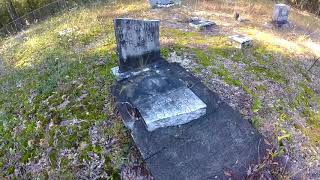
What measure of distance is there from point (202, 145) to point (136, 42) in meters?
2.28

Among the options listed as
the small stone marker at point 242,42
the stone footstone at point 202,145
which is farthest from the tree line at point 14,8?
the stone footstone at point 202,145

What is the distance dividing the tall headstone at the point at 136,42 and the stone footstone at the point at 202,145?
0.90 metres

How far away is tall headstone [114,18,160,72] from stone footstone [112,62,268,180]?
897 millimetres

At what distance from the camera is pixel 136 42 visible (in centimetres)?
470

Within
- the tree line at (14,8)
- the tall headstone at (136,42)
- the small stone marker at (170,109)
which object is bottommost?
the tree line at (14,8)

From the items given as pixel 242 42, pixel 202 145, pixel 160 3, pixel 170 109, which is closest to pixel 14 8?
pixel 160 3

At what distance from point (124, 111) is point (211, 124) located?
1.36 metres

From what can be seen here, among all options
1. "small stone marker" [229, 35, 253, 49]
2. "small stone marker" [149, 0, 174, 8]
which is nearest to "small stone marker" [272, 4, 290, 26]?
"small stone marker" [229, 35, 253, 49]

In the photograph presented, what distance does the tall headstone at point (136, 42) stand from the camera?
4.43 metres

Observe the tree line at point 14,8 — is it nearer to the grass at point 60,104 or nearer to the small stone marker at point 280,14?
the grass at point 60,104

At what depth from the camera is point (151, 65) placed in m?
5.02

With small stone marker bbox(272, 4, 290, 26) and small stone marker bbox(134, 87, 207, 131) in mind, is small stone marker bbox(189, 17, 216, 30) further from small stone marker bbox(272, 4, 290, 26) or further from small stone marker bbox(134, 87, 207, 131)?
small stone marker bbox(134, 87, 207, 131)

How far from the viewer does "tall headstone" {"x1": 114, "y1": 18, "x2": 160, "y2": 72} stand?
4.43 meters

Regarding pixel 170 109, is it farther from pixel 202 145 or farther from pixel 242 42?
pixel 242 42
